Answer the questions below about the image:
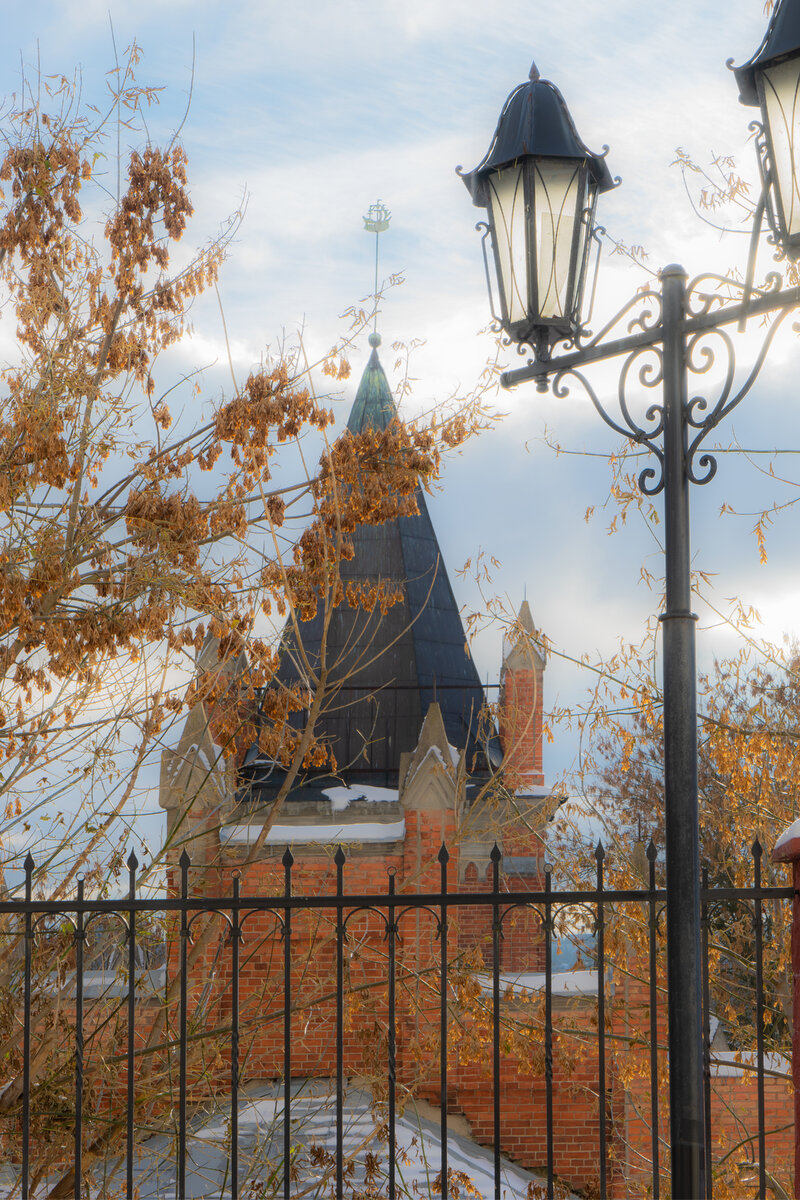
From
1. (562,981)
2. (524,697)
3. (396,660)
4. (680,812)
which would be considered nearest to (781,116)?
(680,812)

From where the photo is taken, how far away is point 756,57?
347 cm

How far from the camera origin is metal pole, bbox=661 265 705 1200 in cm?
342

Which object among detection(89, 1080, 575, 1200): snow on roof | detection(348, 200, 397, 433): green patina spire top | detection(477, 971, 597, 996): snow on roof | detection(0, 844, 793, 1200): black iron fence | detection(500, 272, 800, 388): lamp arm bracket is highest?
detection(348, 200, 397, 433): green patina spire top

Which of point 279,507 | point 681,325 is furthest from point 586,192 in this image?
point 279,507

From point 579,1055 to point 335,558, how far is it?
5.26 metres

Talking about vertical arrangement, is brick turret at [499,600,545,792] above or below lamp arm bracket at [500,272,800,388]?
below

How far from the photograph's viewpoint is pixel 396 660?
16.3m

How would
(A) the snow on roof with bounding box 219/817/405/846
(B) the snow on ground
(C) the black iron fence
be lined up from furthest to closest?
1. (A) the snow on roof with bounding box 219/817/405/846
2. (B) the snow on ground
3. (C) the black iron fence

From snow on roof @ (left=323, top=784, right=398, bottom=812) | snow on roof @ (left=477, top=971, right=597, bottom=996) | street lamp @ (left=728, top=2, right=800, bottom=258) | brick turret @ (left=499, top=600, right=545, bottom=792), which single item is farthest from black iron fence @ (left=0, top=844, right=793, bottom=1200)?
brick turret @ (left=499, top=600, right=545, bottom=792)

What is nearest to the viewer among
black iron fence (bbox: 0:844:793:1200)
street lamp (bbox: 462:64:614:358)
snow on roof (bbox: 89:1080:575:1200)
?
street lamp (bbox: 462:64:614:358)

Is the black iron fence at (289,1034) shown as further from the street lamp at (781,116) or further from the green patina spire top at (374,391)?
the green patina spire top at (374,391)

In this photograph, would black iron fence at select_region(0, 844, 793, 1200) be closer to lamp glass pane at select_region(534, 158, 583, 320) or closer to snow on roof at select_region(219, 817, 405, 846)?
snow on roof at select_region(219, 817, 405, 846)

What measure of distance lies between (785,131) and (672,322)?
66 cm

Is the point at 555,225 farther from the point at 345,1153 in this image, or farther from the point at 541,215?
the point at 345,1153
